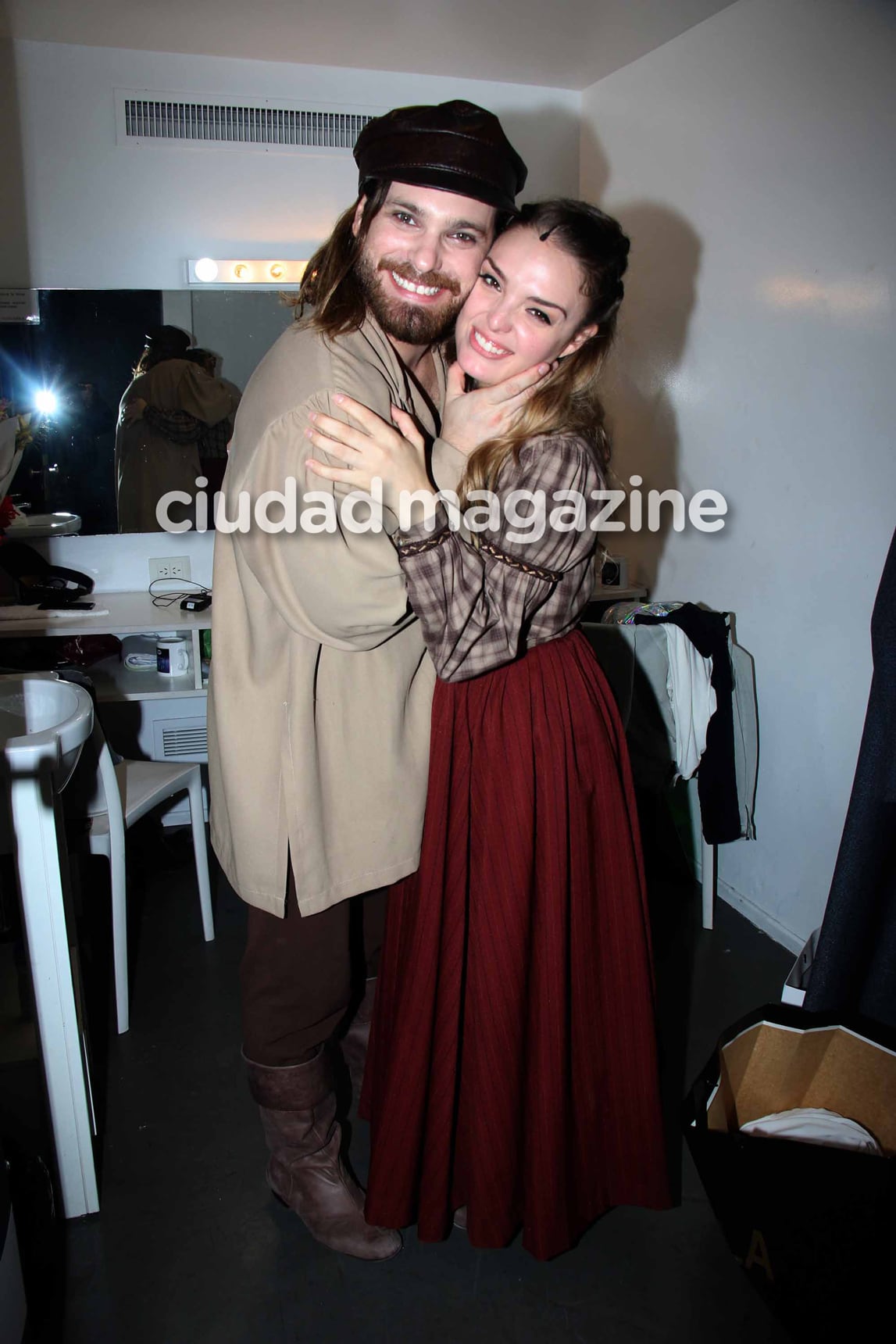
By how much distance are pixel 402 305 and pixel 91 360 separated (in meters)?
1.93

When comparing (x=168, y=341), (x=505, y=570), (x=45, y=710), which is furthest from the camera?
(x=168, y=341)

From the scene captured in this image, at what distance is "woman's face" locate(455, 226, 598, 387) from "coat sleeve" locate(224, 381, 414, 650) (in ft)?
1.01

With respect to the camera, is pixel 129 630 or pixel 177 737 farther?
pixel 177 737

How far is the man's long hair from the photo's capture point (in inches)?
53.7

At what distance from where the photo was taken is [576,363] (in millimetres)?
1464

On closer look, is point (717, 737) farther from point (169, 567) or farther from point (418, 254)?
point (169, 567)

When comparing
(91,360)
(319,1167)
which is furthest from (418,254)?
(91,360)

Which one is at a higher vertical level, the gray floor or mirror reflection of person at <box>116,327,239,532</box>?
mirror reflection of person at <box>116,327,239,532</box>

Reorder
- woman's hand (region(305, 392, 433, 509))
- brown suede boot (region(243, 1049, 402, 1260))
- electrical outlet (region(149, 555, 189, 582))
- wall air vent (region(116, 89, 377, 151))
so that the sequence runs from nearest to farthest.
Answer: woman's hand (region(305, 392, 433, 509)) < brown suede boot (region(243, 1049, 402, 1260)) < wall air vent (region(116, 89, 377, 151)) < electrical outlet (region(149, 555, 189, 582))

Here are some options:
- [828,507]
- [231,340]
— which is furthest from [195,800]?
[828,507]

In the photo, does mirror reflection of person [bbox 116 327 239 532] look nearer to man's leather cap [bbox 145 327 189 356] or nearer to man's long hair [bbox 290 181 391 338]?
man's leather cap [bbox 145 327 189 356]

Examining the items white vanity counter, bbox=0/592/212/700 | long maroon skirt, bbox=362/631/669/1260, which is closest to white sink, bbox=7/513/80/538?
white vanity counter, bbox=0/592/212/700

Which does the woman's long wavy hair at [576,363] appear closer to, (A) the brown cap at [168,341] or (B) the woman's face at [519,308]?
(B) the woman's face at [519,308]

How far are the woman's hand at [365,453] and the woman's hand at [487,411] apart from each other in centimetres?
19
